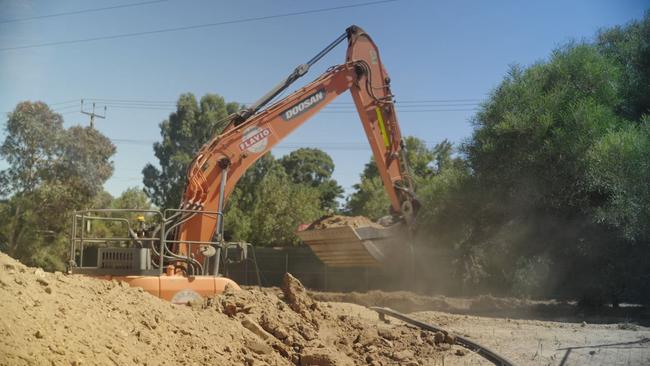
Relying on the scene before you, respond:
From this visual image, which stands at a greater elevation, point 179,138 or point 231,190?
point 179,138

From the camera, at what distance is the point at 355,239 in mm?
16875

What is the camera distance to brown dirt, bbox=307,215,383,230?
56.2 feet

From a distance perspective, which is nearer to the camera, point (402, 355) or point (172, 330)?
point (172, 330)

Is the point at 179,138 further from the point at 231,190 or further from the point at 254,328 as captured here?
the point at 254,328

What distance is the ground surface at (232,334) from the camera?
5.88 meters

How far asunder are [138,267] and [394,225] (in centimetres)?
901

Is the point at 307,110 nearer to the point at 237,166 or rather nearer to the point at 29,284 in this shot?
the point at 237,166

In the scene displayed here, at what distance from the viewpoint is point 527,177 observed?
20031 mm

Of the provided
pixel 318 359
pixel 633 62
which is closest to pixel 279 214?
pixel 633 62

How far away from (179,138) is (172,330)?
36.5 m

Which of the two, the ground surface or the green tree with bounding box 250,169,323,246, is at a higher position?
the green tree with bounding box 250,169,323,246

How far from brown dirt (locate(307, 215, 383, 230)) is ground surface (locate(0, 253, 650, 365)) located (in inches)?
150

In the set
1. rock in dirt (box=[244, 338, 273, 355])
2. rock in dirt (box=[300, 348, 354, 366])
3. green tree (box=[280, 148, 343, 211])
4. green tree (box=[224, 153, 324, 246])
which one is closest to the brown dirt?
rock in dirt (box=[300, 348, 354, 366])

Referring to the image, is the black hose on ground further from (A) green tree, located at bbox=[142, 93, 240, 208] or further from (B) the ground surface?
(A) green tree, located at bbox=[142, 93, 240, 208]
